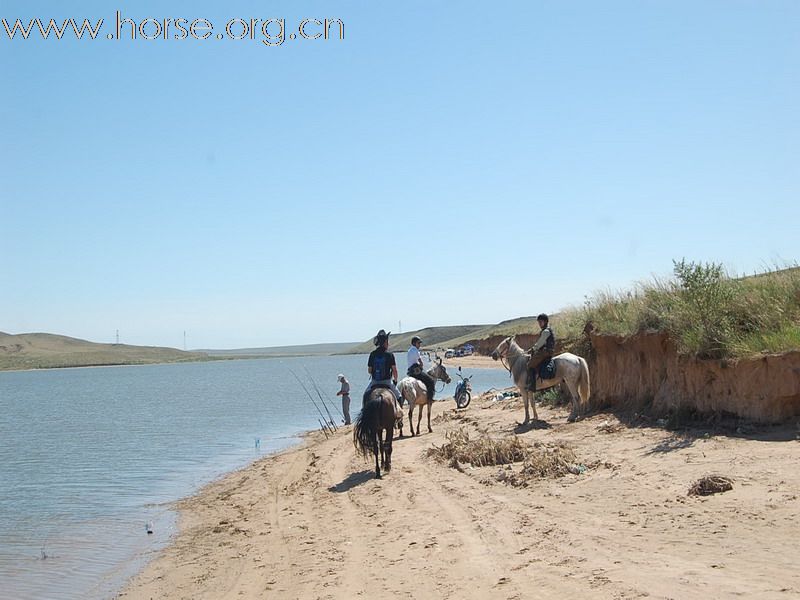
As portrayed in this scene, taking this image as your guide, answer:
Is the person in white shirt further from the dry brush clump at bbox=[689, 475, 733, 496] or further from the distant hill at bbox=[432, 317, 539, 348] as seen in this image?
the distant hill at bbox=[432, 317, 539, 348]

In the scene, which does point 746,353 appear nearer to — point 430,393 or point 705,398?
point 705,398

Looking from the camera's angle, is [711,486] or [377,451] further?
[377,451]

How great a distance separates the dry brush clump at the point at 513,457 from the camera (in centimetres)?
1073

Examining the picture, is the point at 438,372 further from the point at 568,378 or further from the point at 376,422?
the point at 376,422

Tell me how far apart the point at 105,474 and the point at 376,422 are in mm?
10067

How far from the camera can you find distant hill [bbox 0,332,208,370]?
450 ft

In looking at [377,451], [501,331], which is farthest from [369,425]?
[501,331]

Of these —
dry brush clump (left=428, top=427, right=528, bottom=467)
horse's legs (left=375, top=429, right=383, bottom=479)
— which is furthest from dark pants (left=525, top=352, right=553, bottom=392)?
horse's legs (left=375, top=429, right=383, bottom=479)

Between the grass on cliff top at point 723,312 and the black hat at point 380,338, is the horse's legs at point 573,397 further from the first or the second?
the black hat at point 380,338

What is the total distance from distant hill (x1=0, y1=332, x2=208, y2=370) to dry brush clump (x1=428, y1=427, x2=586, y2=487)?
5309 inches

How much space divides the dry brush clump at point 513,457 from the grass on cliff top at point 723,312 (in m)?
3.17

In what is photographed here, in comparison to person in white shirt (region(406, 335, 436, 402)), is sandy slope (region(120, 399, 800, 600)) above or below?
below

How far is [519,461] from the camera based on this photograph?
12102 mm

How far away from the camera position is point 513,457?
1218cm
